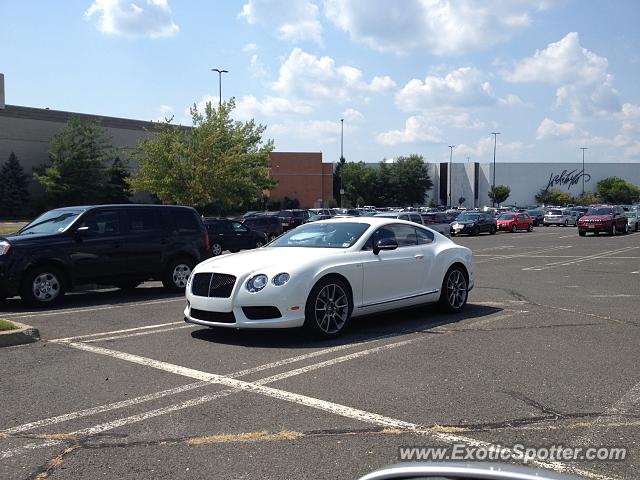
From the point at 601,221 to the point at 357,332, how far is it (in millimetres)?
34271

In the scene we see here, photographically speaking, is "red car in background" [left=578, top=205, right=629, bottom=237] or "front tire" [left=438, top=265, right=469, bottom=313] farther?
"red car in background" [left=578, top=205, right=629, bottom=237]

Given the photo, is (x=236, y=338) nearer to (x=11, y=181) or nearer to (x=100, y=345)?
(x=100, y=345)

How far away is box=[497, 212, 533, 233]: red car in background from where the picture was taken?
4838cm

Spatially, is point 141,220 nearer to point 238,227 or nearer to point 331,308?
point 331,308

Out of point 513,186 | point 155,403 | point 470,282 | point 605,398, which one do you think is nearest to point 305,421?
point 155,403

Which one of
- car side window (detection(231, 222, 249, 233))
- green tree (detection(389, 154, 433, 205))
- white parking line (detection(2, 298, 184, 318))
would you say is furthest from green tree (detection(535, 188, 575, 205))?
white parking line (detection(2, 298, 184, 318))

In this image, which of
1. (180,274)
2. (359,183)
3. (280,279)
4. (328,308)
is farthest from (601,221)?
(359,183)

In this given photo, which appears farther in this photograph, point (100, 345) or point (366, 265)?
point (366, 265)

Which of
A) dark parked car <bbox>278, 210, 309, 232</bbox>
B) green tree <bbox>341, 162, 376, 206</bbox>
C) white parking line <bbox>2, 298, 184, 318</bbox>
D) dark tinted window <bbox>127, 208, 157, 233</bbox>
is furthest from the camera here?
green tree <bbox>341, 162, 376, 206</bbox>

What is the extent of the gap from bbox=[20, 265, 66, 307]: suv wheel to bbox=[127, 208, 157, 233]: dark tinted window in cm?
181

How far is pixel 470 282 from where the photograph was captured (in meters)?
10.6

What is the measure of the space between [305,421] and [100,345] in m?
3.95

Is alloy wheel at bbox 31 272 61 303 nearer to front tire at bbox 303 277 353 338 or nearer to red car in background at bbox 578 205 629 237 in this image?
front tire at bbox 303 277 353 338

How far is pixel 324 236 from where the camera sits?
923 centimetres
